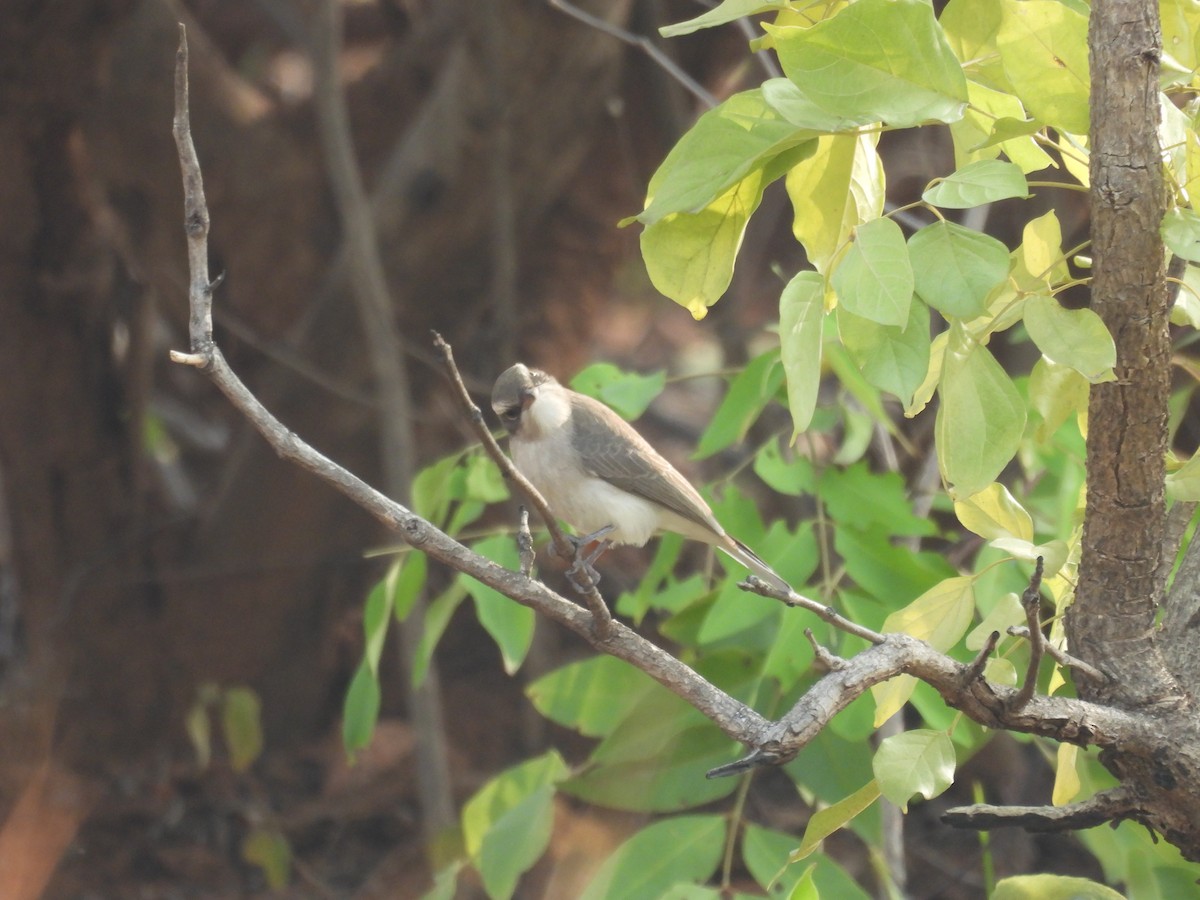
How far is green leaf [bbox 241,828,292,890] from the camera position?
4035 millimetres

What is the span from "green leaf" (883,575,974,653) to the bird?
1.11 metres

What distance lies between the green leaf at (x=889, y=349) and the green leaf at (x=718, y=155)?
0.57ft

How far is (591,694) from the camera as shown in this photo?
2.38 m

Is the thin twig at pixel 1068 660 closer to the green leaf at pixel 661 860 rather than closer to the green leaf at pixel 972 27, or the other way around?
the green leaf at pixel 972 27

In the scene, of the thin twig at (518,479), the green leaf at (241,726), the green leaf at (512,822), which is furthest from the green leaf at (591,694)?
the green leaf at (241,726)

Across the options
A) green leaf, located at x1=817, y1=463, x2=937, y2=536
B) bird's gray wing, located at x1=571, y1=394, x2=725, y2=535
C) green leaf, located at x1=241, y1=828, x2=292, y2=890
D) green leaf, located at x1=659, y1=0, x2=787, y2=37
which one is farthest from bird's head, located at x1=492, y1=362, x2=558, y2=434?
green leaf, located at x1=241, y1=828, x2=292, y2=890

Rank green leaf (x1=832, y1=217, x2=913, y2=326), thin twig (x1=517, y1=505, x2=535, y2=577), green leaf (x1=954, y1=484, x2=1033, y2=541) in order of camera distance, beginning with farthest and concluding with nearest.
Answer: thin twig (x1=517, y1=505, x2=535, y2=577)
green leaf (x1=954, y1=484, x2=1033, y2=541)
green leaf (x1=832, y1=217, x2=913, y2=326)

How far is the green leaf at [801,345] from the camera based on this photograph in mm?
1168

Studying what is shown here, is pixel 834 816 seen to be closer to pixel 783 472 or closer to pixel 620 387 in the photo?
pixel 783 472

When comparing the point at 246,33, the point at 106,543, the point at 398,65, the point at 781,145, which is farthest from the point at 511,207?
the point at 781,145

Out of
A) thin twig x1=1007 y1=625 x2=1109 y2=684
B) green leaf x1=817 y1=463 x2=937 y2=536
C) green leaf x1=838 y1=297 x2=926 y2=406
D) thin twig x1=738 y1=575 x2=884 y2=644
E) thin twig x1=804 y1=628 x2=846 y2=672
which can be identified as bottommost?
green leaf x1=817 y1=463 x2=937 y2=536

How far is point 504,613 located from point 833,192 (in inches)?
45.1

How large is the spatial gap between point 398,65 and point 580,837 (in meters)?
3.28

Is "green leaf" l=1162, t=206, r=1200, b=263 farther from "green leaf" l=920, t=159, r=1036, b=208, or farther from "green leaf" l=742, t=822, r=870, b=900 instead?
"green leaf" l=742, t=822, r=870, b=900
